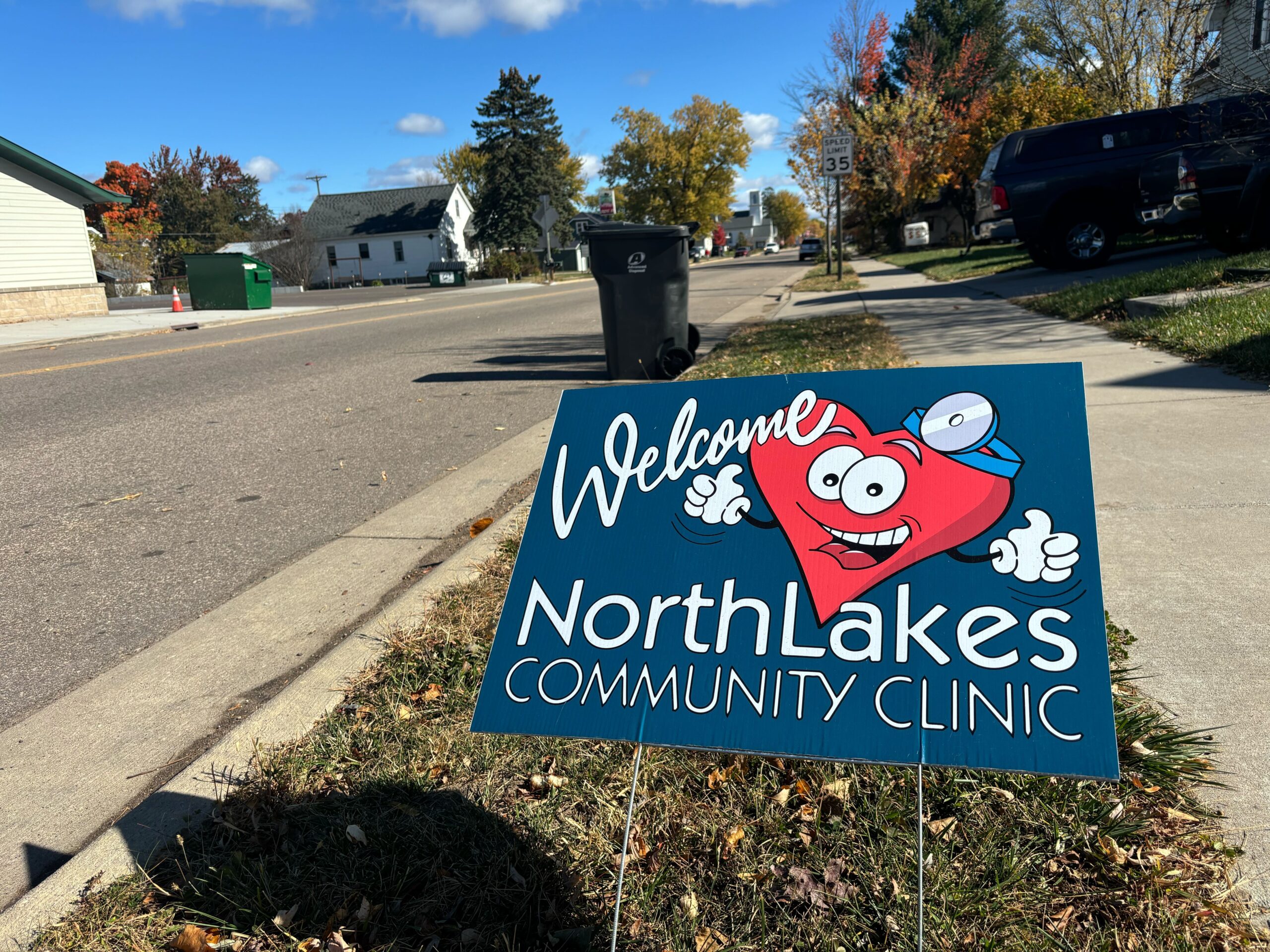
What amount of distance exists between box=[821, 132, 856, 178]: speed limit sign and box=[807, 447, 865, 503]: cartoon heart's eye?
59.5 feet

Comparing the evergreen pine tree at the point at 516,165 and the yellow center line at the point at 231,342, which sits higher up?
the evergreen pine tree at the point at 516,165

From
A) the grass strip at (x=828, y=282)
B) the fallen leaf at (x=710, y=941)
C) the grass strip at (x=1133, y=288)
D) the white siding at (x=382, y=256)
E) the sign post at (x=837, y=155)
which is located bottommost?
the fallen leaf at (x=710, y=941)

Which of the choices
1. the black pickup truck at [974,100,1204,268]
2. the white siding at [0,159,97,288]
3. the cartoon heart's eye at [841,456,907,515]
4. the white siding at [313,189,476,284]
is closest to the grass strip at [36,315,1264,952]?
the cartoon heart's eye at [841,456,907,515]

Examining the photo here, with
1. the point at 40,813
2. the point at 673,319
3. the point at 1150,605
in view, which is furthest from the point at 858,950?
the point at 673,319

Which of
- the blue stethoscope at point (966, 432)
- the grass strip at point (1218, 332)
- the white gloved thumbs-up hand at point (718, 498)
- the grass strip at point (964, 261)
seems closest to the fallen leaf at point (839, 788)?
the white gloved thumbs-up hand at point (718, 498)

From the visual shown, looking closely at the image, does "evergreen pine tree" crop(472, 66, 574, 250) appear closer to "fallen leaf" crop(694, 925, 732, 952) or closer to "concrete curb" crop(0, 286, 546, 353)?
"concrete curb" crop(0, 286, 546, 353)

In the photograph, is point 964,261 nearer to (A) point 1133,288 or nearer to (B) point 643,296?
(A) point 1133,288

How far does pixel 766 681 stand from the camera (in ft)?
5.76

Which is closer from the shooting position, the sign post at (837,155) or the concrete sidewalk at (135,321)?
the concrete sidewalk at (135,321)

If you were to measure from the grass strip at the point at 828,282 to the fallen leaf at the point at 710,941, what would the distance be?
57.2 feet

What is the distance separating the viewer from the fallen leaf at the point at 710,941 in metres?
1.86

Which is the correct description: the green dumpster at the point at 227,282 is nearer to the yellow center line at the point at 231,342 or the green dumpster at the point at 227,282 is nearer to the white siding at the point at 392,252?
the yellow center line at the point at 231,342

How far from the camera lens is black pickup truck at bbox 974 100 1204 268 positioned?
1308 centimetres

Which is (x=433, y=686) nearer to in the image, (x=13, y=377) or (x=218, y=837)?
(x=218, y=837)
